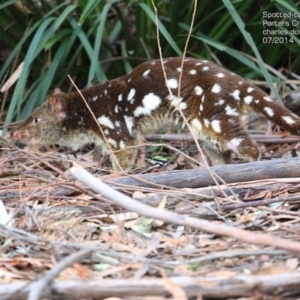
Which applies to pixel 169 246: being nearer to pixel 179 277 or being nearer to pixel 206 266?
pixel 206 266

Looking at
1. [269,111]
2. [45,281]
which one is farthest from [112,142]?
[45,281]

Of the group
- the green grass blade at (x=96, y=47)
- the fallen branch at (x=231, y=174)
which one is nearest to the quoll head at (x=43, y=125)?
the green grass blade at (x=96, y=47)

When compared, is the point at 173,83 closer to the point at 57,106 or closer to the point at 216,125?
the point at 216,125

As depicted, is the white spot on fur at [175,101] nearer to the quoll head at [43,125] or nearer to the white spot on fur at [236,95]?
the white spot on fur at [236,95]

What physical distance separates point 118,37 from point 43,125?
1341mm

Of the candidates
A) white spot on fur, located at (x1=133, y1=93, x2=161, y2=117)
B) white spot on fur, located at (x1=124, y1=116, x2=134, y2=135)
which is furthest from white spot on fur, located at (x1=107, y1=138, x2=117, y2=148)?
white spot on fur, located at (x1=133, y1=93, x2=161, y2=117)

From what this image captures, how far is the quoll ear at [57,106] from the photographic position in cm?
420

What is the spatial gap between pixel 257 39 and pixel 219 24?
379 millimetres

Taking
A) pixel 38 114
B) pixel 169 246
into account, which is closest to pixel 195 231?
pixel 169 246

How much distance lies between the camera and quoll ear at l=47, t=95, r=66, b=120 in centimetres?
420

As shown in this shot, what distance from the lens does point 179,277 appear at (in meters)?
1.93

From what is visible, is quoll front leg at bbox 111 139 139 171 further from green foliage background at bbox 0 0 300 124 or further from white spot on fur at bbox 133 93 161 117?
green foliage background at bbox 0 0 300 124

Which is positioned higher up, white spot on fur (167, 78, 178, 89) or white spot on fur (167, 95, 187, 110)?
white spot on fur (167, 78, 178, 89)

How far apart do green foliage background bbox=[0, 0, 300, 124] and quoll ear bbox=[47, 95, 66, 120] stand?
1.13ft
